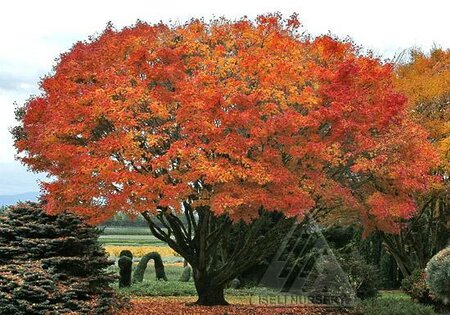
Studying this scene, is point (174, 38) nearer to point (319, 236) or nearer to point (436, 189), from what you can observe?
point (436, 189)

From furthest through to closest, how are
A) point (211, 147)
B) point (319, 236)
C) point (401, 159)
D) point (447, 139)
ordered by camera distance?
point (319, 236), point (447, 139), point (401, 159), point (211, 147)

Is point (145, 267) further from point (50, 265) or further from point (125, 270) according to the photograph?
point (50, 265)

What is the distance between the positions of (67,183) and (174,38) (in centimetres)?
502

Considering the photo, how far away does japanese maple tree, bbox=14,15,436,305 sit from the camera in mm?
14805

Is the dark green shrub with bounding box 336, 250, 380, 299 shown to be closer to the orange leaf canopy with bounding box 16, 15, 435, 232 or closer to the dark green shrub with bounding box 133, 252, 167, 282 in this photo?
the orange leaf canopy with bounding box 16, 15, 435, 232

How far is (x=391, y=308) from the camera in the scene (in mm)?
16453

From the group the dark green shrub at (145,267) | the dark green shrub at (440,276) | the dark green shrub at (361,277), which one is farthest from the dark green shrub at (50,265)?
the dark green shrub at (145,267)

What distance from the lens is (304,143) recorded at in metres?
15.7

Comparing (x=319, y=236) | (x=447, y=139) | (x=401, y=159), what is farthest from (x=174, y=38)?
(x=319, y=236)

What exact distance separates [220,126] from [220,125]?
47 millimetres

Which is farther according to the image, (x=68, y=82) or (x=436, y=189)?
(x=436, y=189)

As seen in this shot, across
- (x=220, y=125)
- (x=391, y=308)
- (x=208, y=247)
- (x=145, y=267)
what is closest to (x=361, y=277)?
(x=391, y=308)

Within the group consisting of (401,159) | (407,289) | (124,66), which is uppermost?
(124,66)

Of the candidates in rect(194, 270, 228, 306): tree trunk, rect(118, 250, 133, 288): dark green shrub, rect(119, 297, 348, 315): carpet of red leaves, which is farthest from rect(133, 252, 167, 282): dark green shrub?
rect(194, 270, 228, 306): tree trunk
